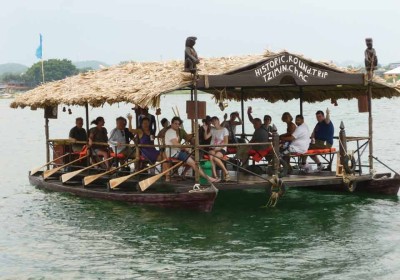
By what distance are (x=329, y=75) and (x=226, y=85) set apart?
2494 mm

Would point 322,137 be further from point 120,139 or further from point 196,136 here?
point 120,139

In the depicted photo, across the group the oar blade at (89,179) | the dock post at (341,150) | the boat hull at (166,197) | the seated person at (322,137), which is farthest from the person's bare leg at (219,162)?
the oar blade at (89,179)

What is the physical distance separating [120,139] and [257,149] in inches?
137

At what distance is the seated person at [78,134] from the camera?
20.8 m

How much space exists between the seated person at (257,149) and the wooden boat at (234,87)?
0.40m

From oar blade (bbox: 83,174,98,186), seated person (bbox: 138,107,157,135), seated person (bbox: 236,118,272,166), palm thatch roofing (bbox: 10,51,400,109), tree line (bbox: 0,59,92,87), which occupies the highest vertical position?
tree line (bbox: 0,59,92,87)

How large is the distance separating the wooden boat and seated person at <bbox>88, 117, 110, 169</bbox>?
976mm

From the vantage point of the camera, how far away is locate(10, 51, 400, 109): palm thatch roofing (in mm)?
15922

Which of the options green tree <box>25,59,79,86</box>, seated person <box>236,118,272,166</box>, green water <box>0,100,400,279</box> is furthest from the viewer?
green tree <box>25,59,79,86</box>

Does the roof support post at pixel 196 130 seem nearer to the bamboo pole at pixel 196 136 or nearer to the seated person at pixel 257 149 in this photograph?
the bamboo pole at pixel 196 136

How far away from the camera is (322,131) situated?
1897 cm

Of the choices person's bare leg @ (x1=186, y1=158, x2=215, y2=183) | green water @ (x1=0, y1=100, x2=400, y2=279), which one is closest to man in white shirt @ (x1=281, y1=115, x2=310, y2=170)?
green water @ (x1=0, y1=100, x2=400, y2=279)

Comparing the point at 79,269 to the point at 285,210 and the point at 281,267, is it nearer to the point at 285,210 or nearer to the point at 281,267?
the point at 281,267

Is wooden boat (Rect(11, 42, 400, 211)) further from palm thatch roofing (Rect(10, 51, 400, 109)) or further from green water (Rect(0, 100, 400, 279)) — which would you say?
green water (Rect(0, 100, 400, 279))
